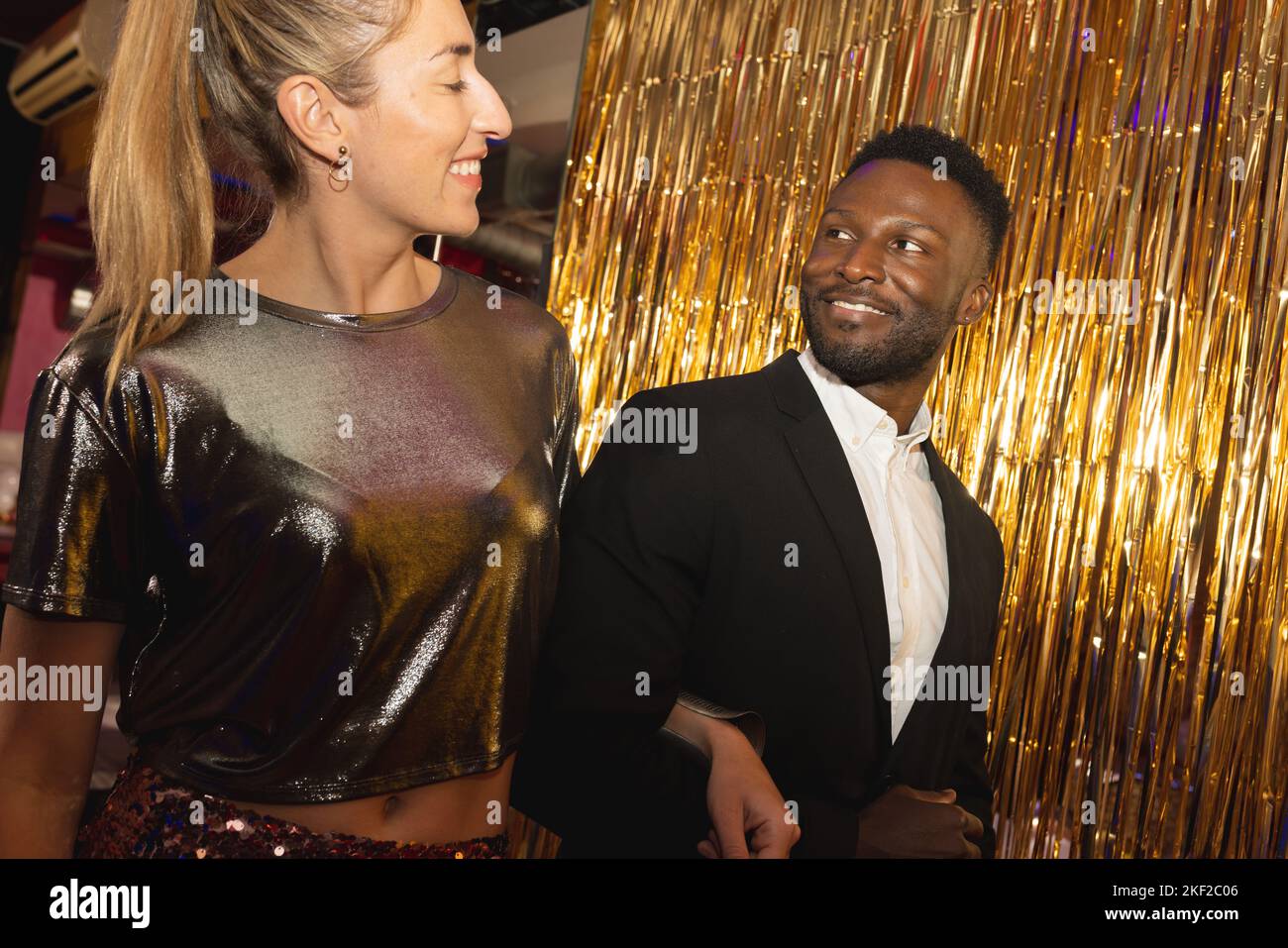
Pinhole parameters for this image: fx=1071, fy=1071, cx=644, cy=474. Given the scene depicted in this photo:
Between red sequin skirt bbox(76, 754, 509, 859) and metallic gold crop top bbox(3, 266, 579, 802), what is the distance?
2 centimetres

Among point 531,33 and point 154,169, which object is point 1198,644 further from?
point 531,33

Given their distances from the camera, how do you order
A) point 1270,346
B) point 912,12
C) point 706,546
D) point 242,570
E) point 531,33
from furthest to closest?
1. point 531,33
2. point 912,12
3. point 1270,346
4. point 706,546
5. point 242,570

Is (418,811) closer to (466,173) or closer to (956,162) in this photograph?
(466,173)

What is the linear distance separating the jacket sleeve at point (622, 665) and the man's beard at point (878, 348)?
0.27 metres

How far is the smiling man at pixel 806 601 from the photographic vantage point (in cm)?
117

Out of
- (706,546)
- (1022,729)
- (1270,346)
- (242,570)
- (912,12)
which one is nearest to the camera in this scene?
(242,570)

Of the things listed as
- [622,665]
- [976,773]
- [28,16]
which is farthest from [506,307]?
[28,16]

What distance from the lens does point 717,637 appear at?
50.1 inches

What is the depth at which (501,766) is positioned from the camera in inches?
43.3

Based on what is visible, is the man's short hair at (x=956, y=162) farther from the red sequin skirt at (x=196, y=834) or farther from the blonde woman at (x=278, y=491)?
the red sequin skirt at (x=196, y=834)

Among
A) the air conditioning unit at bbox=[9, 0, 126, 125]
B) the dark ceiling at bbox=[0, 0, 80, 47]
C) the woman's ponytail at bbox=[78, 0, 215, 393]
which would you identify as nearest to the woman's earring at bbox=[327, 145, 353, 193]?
the woman's ponytail at bbox=[78, 0, 215, 393]

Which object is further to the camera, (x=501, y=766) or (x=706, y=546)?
(x=706, y=546)

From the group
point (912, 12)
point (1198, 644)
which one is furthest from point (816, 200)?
point (1198, 644)

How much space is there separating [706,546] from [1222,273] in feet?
3.11
